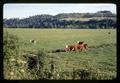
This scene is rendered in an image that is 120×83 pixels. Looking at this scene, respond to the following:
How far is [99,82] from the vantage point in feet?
7.19

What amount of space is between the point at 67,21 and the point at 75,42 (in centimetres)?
28

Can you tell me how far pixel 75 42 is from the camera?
225cm

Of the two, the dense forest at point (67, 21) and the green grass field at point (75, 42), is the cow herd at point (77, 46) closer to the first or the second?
the green grass field at point (75, 42)

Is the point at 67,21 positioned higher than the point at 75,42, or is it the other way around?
the point at 67,21

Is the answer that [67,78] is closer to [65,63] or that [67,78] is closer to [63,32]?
[65,63]

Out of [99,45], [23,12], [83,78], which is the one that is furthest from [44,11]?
[83,78]

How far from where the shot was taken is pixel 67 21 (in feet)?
7.59

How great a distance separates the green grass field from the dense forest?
A: 61 mm

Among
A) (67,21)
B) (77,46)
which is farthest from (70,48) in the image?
(67,21)

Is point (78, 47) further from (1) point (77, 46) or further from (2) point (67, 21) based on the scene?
(2) point (67, 21)

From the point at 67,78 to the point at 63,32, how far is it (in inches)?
21.0

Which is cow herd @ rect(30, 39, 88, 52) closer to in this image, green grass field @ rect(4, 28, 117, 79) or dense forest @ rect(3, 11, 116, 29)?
green grass field @ rect(4, 28, 117, 79)

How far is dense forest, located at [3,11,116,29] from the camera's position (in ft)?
7.42

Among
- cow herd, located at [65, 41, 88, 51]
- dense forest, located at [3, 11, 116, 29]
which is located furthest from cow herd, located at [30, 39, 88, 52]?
dense forest, located at [3, 11, 116, 29]
